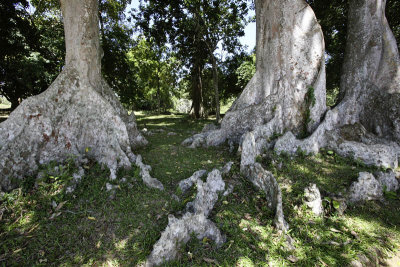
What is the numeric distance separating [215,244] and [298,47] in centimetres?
640

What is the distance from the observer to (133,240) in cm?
271

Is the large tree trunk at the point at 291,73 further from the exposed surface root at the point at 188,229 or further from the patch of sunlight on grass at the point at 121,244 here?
the patch of sunlight on grass at the point at 121,244

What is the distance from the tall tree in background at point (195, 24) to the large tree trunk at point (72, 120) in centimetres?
944

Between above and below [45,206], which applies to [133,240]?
below

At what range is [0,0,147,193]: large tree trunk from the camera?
12.3 ft

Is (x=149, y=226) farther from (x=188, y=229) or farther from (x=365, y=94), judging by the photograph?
(x=365, y=94)

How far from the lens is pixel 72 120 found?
4699 mm

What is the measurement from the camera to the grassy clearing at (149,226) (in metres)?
2.50

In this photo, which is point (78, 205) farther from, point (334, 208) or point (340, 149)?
point (340, 149)

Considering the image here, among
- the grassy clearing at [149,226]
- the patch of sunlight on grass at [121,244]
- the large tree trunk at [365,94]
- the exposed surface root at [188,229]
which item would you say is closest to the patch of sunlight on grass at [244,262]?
the grassy clearing at [149,226]

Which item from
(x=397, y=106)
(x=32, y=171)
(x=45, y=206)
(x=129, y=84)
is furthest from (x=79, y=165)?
(x=129, y=84)

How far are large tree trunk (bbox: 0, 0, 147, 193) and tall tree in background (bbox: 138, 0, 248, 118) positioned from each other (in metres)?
9.44

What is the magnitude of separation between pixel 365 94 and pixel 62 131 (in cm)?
982

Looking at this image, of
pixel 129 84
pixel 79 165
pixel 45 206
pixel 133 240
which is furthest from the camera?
pixel 129 84
